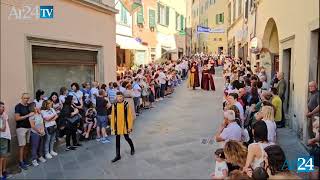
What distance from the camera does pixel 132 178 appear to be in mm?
7250

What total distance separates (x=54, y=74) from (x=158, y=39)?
18.6 metres

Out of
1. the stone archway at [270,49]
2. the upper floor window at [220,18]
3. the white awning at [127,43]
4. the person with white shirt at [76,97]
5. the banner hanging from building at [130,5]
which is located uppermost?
the upper floor window at [220,18]

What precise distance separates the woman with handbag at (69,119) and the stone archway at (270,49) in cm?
898

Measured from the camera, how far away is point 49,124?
28.6 ft

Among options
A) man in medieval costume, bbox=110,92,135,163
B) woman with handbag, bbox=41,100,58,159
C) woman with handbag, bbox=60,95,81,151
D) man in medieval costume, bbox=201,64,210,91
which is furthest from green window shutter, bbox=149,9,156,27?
man in medieval costume, bbox=110,92,135,163

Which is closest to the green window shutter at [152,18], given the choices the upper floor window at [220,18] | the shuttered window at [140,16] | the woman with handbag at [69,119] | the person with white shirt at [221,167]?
the shuttered window at [140,16]

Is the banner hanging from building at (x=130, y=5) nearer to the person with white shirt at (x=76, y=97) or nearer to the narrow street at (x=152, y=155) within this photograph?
the narrow street at (x=152, y=155)

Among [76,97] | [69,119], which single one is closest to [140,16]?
[76,97]

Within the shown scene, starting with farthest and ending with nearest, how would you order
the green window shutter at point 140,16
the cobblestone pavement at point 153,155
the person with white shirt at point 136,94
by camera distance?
the green window shutter at point 140,16 → the person with white shirt at point 136,94 → the cobblestone pavement at point 153,155

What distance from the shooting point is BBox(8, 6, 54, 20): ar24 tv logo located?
876 centimetres

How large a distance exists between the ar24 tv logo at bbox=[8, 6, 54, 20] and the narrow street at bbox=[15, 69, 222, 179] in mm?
3481

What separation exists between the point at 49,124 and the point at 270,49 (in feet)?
34.5

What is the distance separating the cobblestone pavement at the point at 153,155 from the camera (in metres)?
7.56

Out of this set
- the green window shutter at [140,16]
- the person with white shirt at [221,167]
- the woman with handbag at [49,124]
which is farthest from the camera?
the green window shutter at [140,16]
